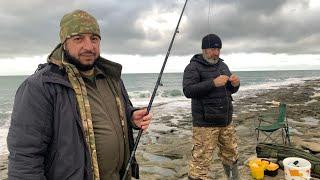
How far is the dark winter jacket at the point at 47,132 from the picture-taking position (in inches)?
93.7

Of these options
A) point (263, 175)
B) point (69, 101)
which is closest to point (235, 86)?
point (263, 175)

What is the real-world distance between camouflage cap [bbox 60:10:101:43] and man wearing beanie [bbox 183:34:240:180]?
3085mm

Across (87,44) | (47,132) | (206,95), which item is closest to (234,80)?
(206,95)

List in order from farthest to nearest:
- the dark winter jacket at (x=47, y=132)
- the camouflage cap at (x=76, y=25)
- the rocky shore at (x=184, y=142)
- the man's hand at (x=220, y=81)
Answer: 1. the rocky shore at (x=184, y=142)
2. the man's hand at (x=220, y=81)
3. the camouflage cap at (x=76, y=25)
4. the dark winter jacket at (x=47, y=132)

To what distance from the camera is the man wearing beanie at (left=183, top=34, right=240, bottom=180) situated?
581cm

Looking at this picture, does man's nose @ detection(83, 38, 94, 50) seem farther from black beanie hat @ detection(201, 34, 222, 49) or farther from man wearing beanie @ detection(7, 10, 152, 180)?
black beanie hat @ detection(201, 34, 222, 49)

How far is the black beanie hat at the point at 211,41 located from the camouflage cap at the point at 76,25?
10.6 ft

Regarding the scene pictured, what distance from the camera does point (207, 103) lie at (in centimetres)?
587

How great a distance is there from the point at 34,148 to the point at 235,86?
4276mm

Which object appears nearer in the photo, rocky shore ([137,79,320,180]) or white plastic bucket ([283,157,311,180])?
white plastic bucket ([283,157,311,180])

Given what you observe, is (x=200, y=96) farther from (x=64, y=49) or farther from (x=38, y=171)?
(x=38, y=171)

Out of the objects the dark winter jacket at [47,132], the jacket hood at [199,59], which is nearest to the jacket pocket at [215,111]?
the jacket hood at [199,59]

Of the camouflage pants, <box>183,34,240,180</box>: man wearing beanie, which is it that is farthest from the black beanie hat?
the camouflage pants

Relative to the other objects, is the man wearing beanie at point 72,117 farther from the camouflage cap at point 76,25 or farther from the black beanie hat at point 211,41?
the black beanie hat at point 211,41
